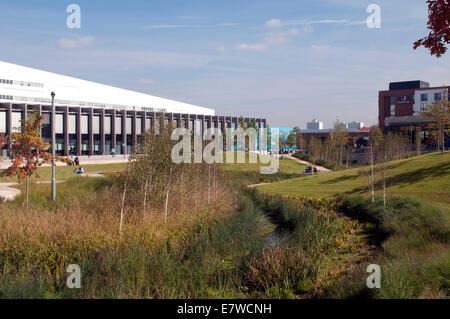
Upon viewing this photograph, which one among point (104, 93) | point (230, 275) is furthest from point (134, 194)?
point (104, 93)

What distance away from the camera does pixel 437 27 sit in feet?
18.1

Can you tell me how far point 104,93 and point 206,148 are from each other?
53025 mm

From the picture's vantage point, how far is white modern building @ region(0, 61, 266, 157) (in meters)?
53.0

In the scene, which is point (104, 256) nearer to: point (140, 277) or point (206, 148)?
point (140, 277)

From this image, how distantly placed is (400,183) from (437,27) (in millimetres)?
19174

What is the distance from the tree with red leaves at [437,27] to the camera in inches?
212

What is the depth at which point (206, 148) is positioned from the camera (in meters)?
20.2

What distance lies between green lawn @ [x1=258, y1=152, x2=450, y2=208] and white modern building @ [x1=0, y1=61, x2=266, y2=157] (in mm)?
25126

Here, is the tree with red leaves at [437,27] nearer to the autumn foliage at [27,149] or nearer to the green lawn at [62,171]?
the autumn foliage at [27,149]

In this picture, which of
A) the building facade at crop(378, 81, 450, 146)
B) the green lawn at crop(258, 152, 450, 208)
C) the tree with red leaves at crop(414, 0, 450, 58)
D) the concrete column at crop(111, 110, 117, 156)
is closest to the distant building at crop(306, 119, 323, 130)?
the building facade at crop(378, 81, 450, 146)

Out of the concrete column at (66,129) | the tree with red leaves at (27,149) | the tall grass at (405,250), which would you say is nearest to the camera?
→ the tall grass at (405,250)

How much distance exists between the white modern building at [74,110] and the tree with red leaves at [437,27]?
46.1 meters

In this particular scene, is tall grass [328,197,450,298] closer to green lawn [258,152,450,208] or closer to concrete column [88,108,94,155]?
green lawn [258,152,450,208]

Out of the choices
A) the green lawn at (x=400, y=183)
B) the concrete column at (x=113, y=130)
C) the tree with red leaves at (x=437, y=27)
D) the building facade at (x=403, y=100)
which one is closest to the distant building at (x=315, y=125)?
the building facade at (x=403, y=100)
